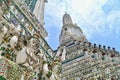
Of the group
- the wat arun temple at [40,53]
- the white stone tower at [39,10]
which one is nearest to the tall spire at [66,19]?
the wat arun temple at [40,53]

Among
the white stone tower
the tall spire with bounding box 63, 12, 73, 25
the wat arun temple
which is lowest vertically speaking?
the wat arun temple

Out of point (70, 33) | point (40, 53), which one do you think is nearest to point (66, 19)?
point (70, 33)

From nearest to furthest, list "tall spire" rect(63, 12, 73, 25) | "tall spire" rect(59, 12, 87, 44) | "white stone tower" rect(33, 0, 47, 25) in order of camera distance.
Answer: "white stone tower" rect(33, 0, 47, 25), "tall spire" rect(59, 12, 87, 44), "tall spire" rect(63, 12, 73, 25)

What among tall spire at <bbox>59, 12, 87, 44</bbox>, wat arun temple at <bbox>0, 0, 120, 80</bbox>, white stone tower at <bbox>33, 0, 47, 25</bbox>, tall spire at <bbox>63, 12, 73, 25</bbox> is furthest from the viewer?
tall spire at <bbox>63, 12, 73, 25</bbox>

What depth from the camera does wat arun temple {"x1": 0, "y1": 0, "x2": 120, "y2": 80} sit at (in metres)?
7.98

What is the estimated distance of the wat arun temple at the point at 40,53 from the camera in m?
7.98

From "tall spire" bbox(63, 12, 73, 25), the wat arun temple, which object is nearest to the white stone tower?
the wat arun temple

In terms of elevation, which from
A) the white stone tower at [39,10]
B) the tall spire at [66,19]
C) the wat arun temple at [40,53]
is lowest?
the wat arun temple at [40,53]

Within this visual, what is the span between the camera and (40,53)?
10.7 meters

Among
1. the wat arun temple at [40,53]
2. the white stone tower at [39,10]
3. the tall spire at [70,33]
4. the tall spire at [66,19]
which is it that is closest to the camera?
the wat arun temple at [40,53]

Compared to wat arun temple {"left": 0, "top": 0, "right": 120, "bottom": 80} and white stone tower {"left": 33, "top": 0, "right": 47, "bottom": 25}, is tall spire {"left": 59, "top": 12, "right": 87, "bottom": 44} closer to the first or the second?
wat arun temple {"left": 0, "top": 0, "right": 120, "bottom": 80}

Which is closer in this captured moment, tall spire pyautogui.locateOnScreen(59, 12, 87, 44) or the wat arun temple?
the wat arun temple

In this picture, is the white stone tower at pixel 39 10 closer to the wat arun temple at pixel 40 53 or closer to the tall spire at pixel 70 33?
the wat arun temple at pixel 40 53

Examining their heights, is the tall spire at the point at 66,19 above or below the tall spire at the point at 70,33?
above
